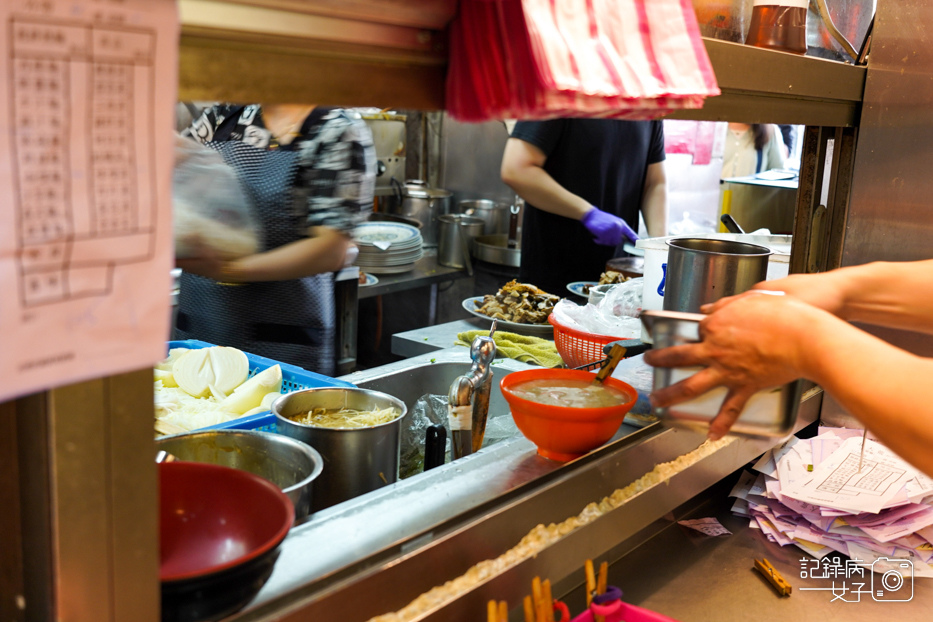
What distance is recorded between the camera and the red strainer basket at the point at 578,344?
2078 millimetres

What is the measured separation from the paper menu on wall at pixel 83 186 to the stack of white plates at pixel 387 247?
3595 millimetres

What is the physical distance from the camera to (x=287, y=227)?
254 cm

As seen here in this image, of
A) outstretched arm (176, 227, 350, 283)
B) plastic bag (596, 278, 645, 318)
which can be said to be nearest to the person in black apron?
outstretched arm (176, 227, 350, 283)

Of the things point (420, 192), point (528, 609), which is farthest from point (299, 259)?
point (420, 192)

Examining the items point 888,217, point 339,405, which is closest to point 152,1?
point 339,405

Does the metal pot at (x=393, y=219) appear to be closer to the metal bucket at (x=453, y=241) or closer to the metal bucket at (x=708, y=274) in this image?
the metal bucket at (x=453, y=241)

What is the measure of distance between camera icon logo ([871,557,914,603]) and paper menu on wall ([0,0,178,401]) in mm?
1562

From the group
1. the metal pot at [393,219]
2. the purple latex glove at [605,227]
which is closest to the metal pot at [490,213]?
the metal pot at [393,219]

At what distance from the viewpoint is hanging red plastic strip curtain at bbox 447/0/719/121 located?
859mm

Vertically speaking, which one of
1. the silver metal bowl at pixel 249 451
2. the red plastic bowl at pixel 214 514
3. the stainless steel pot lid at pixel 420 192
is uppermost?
the stainless steel pot lid at pixel 420 192

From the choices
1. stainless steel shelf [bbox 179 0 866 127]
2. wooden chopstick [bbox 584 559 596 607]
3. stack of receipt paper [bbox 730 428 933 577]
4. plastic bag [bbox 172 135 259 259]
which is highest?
stainless steel shelf [bbox 179 0 866 127]

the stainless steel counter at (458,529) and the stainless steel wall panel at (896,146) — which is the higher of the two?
the stainless steel wall panel at (896,146)

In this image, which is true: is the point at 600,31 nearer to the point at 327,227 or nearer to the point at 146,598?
the point at 146,598

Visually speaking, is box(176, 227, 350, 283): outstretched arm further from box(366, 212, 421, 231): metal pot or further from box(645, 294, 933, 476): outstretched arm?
box(366, 212, 421, 231): metal pot
